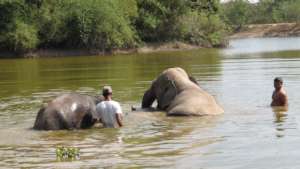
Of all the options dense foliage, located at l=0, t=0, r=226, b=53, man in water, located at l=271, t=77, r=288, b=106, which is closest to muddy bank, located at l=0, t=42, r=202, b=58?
dense foliage, located at l=0, t=0, r=226, b=53

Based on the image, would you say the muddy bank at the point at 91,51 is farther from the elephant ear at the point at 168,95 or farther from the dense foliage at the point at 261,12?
the dense foliage at the point at 261,12

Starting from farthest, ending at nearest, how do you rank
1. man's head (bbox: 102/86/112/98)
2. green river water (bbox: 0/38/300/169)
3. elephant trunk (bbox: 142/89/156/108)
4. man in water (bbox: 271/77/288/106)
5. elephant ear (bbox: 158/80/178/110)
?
1. elephant trunk (bbox: 142/89/156/108)
2. man in water (bbox: 271/77/288/106)
3. elephant ear (bbox: 158/80/178/110)
4. man's head (bbox: 102/86/112/98)
5. green river water (bbox: 0/38/300/169)

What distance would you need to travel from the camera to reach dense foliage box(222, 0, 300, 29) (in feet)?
481

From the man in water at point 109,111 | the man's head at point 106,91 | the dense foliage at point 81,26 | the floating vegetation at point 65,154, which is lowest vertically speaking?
the floating vegetation at point 65,154

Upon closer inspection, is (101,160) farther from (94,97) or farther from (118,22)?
(118,22)

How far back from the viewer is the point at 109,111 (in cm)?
1582

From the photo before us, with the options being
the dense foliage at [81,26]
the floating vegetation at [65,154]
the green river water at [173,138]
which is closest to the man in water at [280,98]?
the green river water at [173,138]

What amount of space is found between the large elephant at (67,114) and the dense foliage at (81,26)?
155ft

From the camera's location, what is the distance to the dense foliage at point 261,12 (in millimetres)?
146750

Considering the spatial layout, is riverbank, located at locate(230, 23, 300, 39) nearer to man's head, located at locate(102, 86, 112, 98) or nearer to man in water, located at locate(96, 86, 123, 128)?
man in water, located at locate(96, 86, 123, 128)

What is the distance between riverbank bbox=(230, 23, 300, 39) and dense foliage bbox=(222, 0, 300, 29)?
1129 centimetres

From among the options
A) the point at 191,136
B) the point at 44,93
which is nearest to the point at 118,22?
the point at 44,93

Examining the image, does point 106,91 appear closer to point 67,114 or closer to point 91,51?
point 67,114

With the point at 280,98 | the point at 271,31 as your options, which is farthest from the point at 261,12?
the point at 280,98
